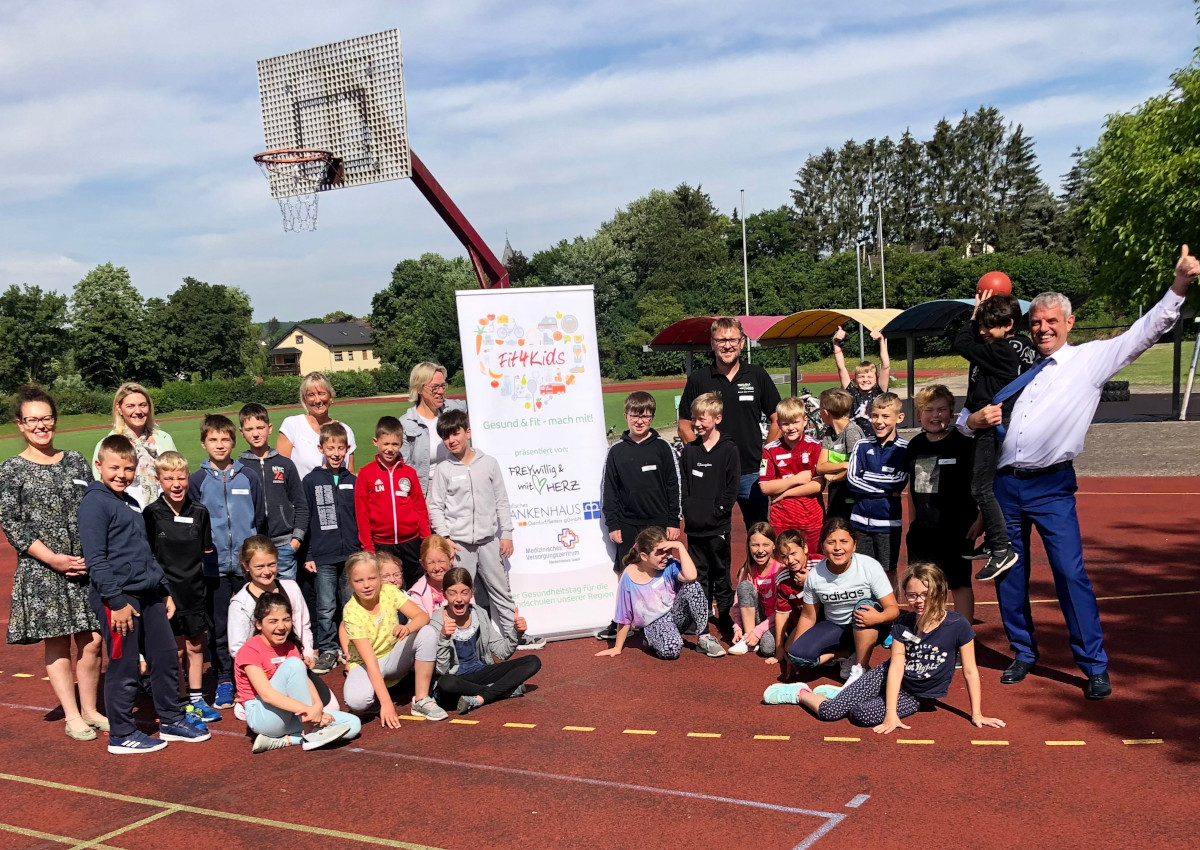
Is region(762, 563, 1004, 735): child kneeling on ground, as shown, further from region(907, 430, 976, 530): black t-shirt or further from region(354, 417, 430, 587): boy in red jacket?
region(354, 417, 430, 587): boy in red jacket

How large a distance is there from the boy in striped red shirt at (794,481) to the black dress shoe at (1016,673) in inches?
67.9

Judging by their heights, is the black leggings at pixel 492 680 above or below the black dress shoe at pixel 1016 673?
above

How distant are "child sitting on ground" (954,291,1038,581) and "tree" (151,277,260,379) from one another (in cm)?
6977

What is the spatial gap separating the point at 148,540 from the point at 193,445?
2656 centimetres

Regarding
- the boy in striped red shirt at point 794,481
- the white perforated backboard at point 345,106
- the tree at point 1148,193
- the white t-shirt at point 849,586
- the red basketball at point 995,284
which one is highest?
the white perforated backboard at point 345,106

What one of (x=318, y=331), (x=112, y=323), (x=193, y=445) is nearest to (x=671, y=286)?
(x=112, y=323)

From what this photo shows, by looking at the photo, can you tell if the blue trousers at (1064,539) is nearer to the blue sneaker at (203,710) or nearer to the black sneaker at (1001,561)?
the black sneaker at (1001,561)

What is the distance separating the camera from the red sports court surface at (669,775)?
14.4 feet

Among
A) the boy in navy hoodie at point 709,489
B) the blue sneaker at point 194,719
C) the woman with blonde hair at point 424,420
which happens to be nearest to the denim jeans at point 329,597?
the woman with blonde hair at point 424,420

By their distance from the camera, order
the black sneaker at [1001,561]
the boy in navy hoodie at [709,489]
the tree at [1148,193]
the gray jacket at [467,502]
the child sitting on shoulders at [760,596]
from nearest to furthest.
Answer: the black sneaker at [1001,561], the child sitting on shoulders at [760,596], the gray jacket at [467,502], the boy in navy hoodie at [709,489], the tree at [1148,193]

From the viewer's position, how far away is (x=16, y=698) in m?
7.11

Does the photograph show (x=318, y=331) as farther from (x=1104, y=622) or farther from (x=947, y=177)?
(x=1104, y=622)

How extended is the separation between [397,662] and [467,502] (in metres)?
1.45

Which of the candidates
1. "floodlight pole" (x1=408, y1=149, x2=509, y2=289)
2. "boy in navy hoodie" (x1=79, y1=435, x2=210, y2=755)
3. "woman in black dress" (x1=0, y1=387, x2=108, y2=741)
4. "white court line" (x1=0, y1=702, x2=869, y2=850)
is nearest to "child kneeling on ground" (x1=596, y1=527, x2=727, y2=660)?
"white court line" (x1=0, y1=702, x2=869, y2=850)
